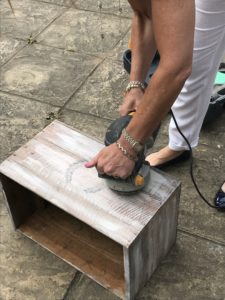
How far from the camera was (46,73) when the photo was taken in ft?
10.8

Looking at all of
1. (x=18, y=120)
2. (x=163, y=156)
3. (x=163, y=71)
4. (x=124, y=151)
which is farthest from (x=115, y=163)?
(x=18, y=120)

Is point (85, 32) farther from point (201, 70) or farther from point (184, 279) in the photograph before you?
point (184, 279)

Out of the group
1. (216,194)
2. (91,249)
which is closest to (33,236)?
(91,249)

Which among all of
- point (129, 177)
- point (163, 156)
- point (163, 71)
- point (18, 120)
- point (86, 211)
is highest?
point (163, 71)

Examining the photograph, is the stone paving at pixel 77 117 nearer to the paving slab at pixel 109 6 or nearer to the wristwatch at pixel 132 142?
the paving slab at pixel 109 6

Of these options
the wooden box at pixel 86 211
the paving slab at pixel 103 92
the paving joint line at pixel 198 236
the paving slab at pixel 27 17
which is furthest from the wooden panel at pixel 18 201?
the paving slab at pixel 27 17

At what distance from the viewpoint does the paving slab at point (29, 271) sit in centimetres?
195

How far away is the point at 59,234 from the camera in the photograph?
2.16m

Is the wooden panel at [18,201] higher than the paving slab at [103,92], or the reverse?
the wooden panel at [18,201]

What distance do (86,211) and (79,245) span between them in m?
0.44

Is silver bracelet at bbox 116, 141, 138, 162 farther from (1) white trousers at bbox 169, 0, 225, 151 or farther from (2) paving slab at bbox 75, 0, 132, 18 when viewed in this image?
(2) paving slab at bbox 75, 0, 132, 18

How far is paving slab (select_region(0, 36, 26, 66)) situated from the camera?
346 centimetres

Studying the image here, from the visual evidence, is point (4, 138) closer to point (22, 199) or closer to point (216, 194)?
point (22, 199)

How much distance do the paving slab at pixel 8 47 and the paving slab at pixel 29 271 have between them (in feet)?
5.55
